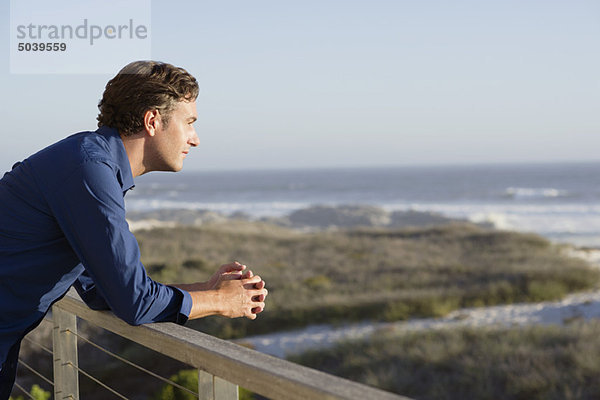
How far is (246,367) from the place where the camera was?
111cm

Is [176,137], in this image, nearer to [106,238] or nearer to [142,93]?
[142,93]

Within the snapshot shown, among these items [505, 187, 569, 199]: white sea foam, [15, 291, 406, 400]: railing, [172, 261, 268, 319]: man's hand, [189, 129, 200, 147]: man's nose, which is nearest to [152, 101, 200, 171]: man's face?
[189, 129, 200, 147]: man's nose

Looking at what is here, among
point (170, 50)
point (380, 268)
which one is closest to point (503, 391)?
point (380, 268)

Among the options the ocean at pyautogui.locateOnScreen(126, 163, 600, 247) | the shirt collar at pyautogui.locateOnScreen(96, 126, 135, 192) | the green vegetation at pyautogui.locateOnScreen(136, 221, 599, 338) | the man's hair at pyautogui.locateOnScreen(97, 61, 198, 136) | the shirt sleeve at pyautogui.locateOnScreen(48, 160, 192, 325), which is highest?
the man's hair at pyautogui.locateOnScreen(97, 61, 198, 136)

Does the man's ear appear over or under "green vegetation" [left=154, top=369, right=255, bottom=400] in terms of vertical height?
over

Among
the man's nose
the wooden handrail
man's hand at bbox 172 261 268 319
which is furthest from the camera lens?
the man's nose

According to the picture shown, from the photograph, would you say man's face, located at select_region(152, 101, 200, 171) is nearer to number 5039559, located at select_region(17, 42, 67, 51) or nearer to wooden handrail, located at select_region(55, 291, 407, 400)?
wooden handrail, located at select_region(55, 291, 407, 400)

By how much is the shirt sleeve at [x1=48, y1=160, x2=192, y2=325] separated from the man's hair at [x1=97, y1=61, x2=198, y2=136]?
0.64 ft

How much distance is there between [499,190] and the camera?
57.8 metres

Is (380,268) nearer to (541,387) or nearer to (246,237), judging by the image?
(246,237)

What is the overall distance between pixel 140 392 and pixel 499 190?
180ft

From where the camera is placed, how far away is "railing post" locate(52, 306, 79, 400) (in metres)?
2.01

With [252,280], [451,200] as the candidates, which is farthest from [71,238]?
[451,200]

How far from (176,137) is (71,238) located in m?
0.38
